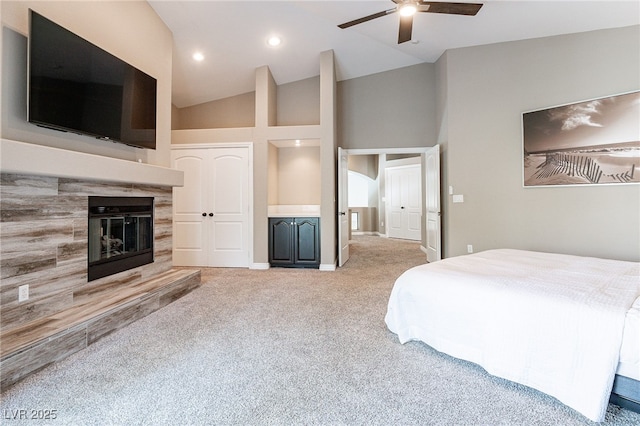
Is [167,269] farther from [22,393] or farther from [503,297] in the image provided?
[503,297]

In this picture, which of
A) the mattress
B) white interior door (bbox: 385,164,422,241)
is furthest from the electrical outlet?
white interior door (bbox: 385,164,422,241)

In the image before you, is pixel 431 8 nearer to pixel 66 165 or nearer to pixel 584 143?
pixel 584 143

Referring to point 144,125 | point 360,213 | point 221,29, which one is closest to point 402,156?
point 360,213

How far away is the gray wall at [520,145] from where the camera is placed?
3254 mm

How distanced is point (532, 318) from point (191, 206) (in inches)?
179

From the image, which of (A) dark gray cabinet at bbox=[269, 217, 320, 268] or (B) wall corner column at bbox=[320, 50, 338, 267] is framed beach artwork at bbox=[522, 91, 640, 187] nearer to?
(B) wall corner column at bbox=[320, 50, 338, 267]

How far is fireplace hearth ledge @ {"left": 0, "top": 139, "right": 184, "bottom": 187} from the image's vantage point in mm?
1703

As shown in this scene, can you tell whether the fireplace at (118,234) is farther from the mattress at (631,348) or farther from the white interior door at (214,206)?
the mattress at (631,348)

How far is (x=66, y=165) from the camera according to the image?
2037 mm

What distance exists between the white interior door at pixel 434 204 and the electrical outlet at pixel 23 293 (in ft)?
15.1

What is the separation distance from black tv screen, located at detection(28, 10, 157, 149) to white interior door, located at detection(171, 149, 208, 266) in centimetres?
156

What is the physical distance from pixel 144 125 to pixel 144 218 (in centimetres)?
100

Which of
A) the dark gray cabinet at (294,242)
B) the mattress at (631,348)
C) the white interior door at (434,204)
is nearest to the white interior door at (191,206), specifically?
the dark gray cabinet at (294,242)

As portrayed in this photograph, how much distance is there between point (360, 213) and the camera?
9961 millimetres
